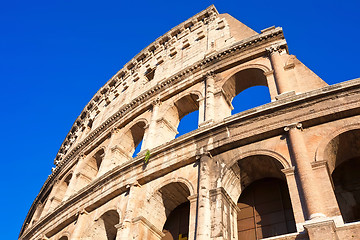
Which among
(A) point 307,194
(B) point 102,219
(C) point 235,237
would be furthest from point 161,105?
(A) point 307,194

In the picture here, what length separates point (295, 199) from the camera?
769cm

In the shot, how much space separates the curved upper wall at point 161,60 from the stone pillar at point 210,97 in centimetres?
193

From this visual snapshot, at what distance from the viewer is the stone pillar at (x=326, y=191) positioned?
278 inches

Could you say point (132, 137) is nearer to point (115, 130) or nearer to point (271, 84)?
point (115, 130)

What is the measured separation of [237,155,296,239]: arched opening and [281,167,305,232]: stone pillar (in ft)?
2.17

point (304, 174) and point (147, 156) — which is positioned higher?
point (147, 156)

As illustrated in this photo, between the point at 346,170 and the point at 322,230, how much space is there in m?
3.27

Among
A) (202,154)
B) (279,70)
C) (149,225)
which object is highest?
(279,70)

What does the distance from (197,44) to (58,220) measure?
35.8 feet

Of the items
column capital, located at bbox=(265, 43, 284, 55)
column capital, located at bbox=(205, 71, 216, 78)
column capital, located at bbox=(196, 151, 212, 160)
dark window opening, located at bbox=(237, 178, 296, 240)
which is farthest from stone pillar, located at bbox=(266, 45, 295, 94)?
column capital, located at bbox=(196, 151, 212, 160)

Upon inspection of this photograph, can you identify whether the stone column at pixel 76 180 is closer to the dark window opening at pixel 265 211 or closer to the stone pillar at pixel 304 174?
the dark window opening at pixel 265 211

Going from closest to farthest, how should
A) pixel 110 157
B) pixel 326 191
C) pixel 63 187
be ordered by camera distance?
1. pixel 326 191
2. pixel 110 157
3. pixel 63 187

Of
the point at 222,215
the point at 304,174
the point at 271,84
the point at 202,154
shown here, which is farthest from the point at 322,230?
the point at 271,84

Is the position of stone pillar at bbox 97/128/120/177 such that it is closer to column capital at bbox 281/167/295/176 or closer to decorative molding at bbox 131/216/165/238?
decorative molding at bbox 131/216/165/238
